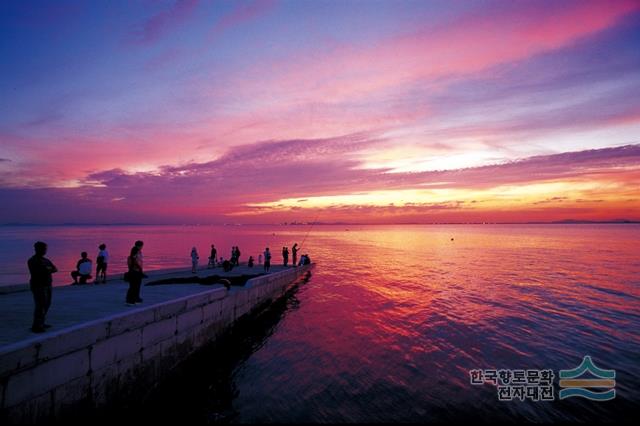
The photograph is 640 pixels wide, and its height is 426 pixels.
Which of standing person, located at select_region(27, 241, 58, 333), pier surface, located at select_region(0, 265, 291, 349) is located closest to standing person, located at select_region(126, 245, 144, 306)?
pier surface, located at select_region(0, 265, 291, 349)

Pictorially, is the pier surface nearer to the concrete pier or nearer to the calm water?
the concrete pier

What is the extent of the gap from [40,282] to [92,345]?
6.32ft

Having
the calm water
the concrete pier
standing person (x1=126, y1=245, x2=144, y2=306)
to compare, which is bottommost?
the calm water

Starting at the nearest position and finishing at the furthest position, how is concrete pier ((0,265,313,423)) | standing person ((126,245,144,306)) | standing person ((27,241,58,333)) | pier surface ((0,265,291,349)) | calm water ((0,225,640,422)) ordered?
concrete pier ((0,265,313,423))
standing person ((27,241,58,333))
pier surface ((0,265,291,349))
calm water ((0,225,640,422))
standing person ((126,245,144,306))

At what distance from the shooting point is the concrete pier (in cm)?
677

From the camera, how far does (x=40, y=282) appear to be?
317 inches

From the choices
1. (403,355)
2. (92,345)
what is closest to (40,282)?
(92,345)

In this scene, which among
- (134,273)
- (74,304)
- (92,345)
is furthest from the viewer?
(74,304)

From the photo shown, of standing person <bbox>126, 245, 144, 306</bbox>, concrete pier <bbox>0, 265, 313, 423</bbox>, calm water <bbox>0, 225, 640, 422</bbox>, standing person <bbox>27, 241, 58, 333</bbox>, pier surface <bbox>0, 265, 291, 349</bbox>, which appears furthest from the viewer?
standing person <bbox>126, 245, 144, 306</bbox>

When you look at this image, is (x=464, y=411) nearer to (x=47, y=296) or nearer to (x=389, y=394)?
(x=389, y=394)

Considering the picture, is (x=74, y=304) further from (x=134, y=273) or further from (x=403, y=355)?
(x=403, y=355)

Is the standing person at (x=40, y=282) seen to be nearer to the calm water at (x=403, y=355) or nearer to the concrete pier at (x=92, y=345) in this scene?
the concrete pier at (x=92, y=345)

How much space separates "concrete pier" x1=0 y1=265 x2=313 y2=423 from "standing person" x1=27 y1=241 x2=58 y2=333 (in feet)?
1.32

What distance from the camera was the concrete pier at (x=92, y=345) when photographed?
677 cm
